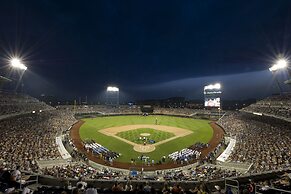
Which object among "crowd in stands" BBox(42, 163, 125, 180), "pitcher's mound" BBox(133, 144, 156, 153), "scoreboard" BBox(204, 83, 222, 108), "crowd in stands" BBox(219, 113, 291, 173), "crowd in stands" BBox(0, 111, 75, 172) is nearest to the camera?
"crowd in stands" BBox(42, 163, 125, 180)

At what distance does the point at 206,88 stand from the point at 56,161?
62820mm

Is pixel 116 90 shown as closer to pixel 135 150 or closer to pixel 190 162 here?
pixel 135 150

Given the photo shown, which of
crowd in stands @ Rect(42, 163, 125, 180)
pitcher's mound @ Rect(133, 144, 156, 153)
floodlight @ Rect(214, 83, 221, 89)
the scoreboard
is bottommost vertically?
pitcher's mound @ Rect(133, 144, 156, 153)

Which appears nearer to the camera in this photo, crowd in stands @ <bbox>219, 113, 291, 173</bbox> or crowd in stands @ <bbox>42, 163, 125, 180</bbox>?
crowd in stands @ <bbox>42, 163, 125, 180</bbox>

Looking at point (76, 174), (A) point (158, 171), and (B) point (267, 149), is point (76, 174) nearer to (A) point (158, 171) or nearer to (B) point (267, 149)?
(A) point (158, 171)

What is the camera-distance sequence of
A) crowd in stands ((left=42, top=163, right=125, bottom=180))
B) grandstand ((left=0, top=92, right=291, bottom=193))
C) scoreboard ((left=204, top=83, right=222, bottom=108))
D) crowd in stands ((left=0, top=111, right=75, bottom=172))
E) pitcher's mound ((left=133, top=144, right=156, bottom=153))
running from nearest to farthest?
grandstand ((left=0, top=92, right=291, bottom=193))
crowd in stands ((left=42, top=163, right=125, bottom=180))
crowd in stands ((left=0, top=111, right=75, bottom=172))
pitcher's mound ((left=133, top=144, right=156, bottom=153))
scoreboard ((left=204, top=83, right=222, bottom=108))

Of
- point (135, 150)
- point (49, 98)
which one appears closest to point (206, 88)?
point (135, 150)

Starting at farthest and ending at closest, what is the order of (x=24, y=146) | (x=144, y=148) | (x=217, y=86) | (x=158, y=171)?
1. (x=217, y=86)
2. (x=144, y=148)
3. (x=24, y=146)
4. (x=158, y=171)

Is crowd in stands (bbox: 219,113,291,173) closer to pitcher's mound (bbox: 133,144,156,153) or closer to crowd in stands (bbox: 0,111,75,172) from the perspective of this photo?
pitcher's mound (bbox: 133,144,156,153)

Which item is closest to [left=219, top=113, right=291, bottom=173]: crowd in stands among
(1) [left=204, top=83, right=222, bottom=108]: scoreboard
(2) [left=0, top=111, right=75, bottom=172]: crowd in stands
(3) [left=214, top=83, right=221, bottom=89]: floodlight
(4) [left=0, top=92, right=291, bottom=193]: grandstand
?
(4) [left=0, top=92, right=291, bottom=193]: grandstand

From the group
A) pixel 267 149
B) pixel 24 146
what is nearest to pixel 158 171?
pixel 267 149

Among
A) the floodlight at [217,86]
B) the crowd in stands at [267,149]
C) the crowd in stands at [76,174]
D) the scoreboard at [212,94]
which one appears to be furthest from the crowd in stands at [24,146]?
the floodlight at [217,86]

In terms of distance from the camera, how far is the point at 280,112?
42250mm

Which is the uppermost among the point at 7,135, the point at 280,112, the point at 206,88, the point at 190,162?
the point at 206,88
